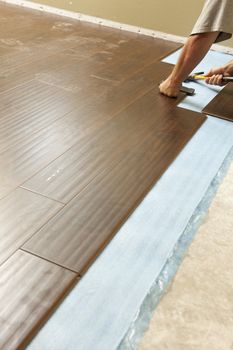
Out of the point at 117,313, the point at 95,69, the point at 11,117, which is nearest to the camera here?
the point at 117,313

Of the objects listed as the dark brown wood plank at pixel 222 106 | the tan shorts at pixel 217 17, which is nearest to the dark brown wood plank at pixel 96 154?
the dark brown wood plank at pixel 222 106

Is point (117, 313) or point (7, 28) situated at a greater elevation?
point (117, 313)

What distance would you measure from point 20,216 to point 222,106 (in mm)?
1733

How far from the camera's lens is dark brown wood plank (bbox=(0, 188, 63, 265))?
1.40 m

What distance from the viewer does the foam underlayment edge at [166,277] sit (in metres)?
1.14

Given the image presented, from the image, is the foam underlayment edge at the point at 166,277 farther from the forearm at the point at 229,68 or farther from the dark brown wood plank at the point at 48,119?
the forearm at the point at 229,68

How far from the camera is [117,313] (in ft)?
3.94

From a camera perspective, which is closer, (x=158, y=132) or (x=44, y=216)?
(x=44, y=216)

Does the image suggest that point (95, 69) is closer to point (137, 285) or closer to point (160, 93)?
point (160, 93)

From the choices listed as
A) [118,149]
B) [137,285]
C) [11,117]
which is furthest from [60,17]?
[137,285]

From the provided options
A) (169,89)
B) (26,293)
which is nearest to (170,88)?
(169,89)

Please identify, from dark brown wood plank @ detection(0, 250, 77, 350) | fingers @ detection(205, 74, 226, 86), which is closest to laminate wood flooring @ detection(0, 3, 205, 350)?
dark brown wood plank @ detection(0, 250, 77, 350)

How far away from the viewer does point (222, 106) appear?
276cm

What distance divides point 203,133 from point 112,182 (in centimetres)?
81
